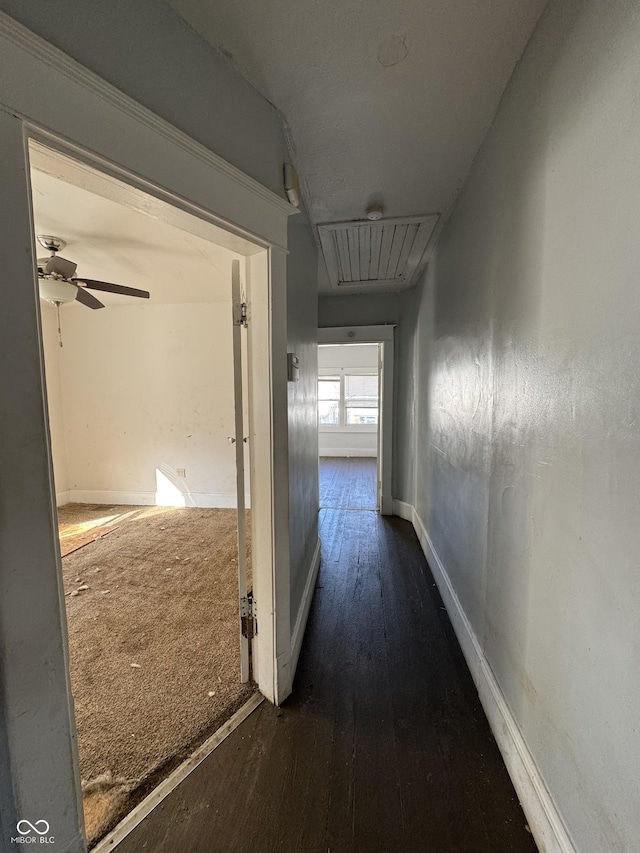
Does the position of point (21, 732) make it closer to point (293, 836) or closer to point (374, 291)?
point (293, 836)

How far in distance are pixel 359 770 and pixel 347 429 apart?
258 inches

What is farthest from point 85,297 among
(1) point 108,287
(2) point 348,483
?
(2) point 348,483

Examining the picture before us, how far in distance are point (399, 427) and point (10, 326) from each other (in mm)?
3564

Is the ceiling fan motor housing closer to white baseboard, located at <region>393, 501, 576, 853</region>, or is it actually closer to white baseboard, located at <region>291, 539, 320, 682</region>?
white baseboard, located at <region>291, 539, 320, 682</region>

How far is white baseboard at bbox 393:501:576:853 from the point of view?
37.4 inches

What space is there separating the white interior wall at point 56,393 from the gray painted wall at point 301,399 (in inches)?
146

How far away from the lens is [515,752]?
3.84 feet

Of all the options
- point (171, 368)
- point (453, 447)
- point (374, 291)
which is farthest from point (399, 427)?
point (171, 368)

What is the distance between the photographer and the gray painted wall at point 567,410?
2.31ft

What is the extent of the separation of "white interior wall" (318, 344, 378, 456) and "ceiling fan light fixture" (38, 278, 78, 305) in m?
5.13

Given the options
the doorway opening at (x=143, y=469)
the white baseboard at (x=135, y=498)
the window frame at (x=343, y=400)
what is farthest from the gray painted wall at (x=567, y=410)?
the window frame at (x=343, y=400)

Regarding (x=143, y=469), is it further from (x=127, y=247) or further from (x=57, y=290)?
(x=127, y=247)

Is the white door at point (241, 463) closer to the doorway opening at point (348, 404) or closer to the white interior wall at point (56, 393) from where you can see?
the white interior wall at point (56, 393)

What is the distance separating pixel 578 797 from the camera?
85 cm
